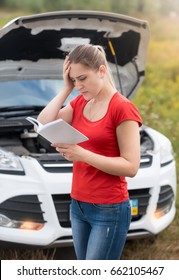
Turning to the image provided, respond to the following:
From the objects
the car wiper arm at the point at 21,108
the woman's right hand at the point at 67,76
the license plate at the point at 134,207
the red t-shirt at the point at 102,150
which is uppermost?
the woman's right hand at the point at 67,76

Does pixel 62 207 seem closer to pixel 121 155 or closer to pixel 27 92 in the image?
pixel 27 92

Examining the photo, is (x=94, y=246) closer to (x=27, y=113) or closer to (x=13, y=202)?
(x=13, y=202)

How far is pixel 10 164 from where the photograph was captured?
3.99 metres

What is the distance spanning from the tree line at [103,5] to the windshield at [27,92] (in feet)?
39.0

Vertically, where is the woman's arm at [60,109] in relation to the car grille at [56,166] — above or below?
above

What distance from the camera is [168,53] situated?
48.6ft

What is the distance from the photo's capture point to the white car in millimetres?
3920

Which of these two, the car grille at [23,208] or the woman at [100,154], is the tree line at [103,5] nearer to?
the car grille at [23,208]

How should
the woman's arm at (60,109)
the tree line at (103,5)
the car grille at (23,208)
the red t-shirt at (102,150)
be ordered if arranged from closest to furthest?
the red t-shirt at (102,150) < the woman's arm at (60,109) < the car grille at (23,208) < the tree line at (103,5)

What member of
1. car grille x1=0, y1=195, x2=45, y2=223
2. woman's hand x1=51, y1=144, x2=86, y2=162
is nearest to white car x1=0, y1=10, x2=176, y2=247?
car grille x1=0, y1=195, x2=45, y2=223

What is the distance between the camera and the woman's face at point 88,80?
2.60 m

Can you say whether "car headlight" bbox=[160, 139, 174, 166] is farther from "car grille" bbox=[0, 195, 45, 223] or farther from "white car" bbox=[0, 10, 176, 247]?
"car grille" bbox=[0, 195, 45, 223]

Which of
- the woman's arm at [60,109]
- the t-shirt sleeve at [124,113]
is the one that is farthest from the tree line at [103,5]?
the t-shirt sleeve at [124,113]
